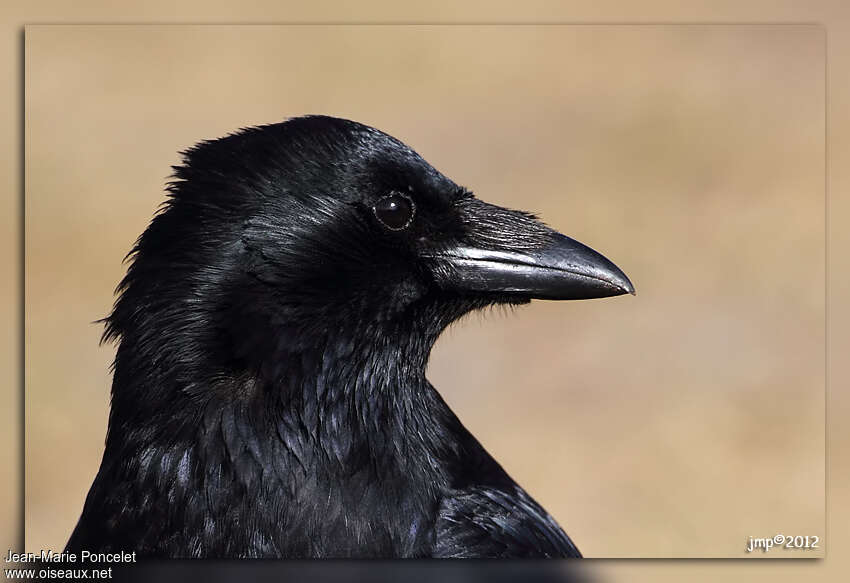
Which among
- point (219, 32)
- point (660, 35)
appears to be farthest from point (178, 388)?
point (660, 35)

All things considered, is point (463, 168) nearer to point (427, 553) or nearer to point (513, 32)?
point (513, 32)

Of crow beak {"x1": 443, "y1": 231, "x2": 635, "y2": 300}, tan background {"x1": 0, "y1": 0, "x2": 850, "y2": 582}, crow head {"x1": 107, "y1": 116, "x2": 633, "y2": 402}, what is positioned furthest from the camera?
tan background {"x1": 0, "y1": 0, "x2": 850, "y2": 582}

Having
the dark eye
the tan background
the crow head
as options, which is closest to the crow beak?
the crow head

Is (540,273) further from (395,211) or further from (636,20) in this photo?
(636,20)

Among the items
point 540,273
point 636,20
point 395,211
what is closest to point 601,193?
point 636,20

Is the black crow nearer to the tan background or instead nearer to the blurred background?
the blurred background

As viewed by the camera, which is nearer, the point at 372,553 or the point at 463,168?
the point at 372,553

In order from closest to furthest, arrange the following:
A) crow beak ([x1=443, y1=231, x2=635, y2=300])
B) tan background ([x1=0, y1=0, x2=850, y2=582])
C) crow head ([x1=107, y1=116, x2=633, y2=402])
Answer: crow head ([x1=107, y1=116, x2=633, y2=402]) → crow beak ([x1=443, y1=231, x2=635, y2=300]) → tan background ([x1=0, y1=0, x2=850, y2=582])
